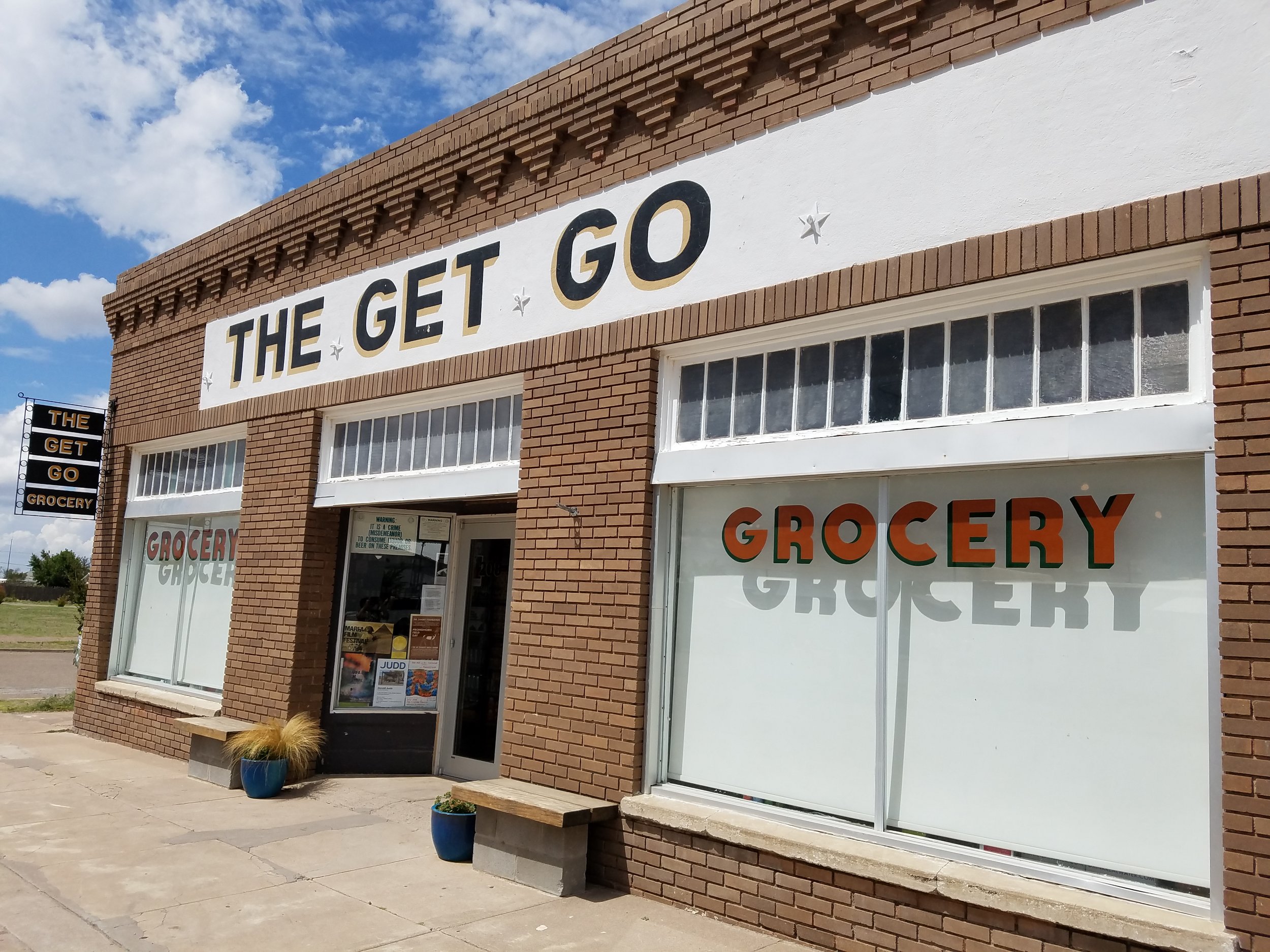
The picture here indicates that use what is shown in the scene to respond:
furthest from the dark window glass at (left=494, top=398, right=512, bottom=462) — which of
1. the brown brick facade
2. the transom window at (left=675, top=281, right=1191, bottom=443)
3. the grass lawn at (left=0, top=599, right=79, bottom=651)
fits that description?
the grass lawn at (left=0, top=599, right=79, bottom=651)

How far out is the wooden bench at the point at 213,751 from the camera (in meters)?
8.85

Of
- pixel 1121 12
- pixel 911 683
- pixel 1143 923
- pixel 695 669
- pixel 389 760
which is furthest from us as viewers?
pixel 389 760

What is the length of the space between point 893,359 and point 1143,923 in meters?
2.90

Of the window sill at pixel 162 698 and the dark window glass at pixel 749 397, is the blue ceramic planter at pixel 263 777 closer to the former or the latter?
the window sill at pixel 162 698

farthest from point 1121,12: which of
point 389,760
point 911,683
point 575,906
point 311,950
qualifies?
point 389,760

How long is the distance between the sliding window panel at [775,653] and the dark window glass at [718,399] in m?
0.37

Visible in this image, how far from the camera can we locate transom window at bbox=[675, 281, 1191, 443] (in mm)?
4547

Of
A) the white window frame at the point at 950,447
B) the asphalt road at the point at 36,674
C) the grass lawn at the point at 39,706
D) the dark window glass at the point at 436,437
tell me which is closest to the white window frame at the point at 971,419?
the white window frame at the point at 950,447

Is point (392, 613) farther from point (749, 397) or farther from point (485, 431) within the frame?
point (749, 397)

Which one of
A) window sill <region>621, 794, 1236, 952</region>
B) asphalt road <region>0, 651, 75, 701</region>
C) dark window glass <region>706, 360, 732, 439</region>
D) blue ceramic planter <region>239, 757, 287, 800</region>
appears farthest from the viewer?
asphalt road <region>0, 651, 75, 701</region>

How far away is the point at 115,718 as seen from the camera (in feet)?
37.4

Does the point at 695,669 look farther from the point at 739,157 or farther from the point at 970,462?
the point at 739,157

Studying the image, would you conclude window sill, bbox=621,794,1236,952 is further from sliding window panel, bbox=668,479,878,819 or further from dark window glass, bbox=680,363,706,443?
dark window glass, bbox=680,363,706,443

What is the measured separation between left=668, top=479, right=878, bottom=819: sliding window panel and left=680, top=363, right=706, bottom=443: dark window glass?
0.37 meters
